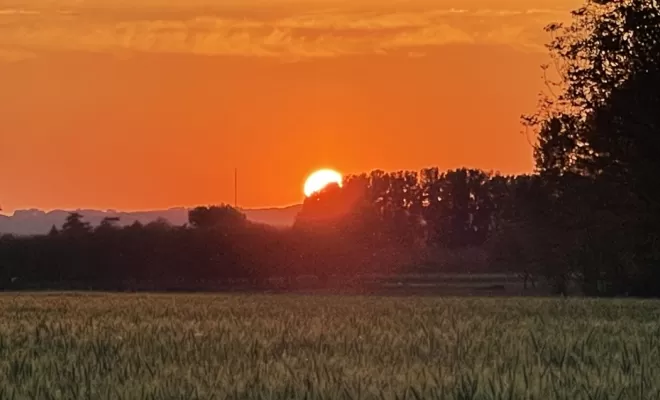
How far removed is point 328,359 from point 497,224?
107 metres

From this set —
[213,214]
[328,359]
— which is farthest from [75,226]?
[328,359]

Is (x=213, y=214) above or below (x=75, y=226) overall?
above

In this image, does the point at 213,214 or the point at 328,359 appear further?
the point at 213,214

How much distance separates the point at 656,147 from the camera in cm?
3105

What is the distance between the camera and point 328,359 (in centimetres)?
984

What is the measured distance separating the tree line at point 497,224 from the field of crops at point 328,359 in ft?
56.7

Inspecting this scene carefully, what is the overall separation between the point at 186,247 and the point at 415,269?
2401cm

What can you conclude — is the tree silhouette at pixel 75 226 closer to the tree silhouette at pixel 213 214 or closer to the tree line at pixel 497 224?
the tree line at pixel 497 224

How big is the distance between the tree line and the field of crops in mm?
17272

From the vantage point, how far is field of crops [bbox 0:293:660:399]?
303 inches

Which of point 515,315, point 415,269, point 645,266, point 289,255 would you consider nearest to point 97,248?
point 289,255

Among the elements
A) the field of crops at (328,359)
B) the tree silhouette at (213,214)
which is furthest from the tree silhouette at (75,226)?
the field of crops at (328,359)

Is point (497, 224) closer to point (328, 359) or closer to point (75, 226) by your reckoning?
point (75, 226)

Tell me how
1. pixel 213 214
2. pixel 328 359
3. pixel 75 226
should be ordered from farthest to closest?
pixel 213 214 < pixel 75 226 < pixel 328 359
